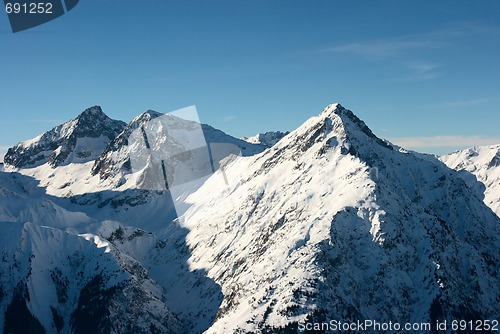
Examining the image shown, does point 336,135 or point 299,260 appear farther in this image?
point 336,135

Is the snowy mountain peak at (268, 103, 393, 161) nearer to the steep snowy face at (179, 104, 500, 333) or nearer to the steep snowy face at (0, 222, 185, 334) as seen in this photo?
the steep snowy face at (179, 104, 500, 333)

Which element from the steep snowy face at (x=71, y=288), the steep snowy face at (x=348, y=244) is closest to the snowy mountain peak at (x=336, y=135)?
the steep snowy face at (x=348, y=244)

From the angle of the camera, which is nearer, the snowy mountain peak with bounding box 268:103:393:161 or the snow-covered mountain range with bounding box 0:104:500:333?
the snow-covered mountain range with bounding box 0:104:500:333

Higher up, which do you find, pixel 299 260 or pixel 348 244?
pixel 348 244

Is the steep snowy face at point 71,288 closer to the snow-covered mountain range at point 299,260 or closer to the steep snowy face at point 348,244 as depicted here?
the snow-covered mountain range at point 299,260

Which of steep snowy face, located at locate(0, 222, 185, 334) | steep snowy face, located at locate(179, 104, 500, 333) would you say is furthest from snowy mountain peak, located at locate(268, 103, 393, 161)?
steep snowy face, located at locate(0, 222, 185, 334)

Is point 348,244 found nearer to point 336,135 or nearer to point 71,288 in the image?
point 336,135

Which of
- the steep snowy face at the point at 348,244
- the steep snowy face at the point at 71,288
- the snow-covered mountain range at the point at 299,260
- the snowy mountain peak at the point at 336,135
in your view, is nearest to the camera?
the steep snowy face at the point at 348,244

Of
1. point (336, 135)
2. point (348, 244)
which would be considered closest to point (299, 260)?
point (348, 244)

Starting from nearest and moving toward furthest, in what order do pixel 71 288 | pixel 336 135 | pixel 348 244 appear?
pixel 348 244
pixel 71 288
pixel 336 135

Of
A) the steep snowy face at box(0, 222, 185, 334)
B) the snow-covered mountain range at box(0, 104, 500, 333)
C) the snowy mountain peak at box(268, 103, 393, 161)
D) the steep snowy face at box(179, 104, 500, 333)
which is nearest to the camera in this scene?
the steep snowy face at box(179, 104, 500, 333)
